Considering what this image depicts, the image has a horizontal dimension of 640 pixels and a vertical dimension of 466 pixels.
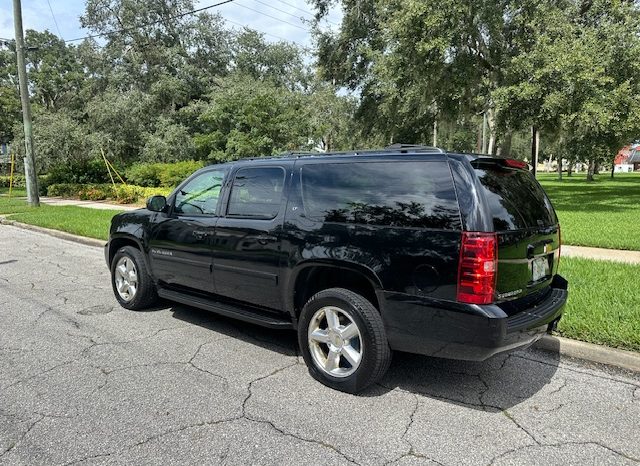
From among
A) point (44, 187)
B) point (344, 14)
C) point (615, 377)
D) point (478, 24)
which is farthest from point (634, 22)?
point (44, 187)

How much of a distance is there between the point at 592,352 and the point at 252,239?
121 inches

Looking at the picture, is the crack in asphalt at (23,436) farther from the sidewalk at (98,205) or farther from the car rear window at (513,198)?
the sidewalk at (98,205)

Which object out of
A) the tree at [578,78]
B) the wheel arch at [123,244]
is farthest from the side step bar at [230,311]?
the tree at [578,78]

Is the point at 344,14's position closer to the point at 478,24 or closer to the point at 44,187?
the point at 478,24

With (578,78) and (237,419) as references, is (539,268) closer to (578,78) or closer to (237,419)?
(237,419)

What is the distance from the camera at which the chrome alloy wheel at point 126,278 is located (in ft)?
18.4

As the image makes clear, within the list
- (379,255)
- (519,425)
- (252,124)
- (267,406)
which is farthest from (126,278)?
(252,124)

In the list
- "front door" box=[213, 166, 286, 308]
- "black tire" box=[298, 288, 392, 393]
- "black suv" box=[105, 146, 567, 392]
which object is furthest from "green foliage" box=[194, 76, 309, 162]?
"black tire" box=[298, 288, 392, 393]

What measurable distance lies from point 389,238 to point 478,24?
15.5m

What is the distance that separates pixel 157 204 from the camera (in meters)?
5.18

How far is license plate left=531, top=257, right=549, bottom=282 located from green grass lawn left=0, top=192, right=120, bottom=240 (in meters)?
9.48

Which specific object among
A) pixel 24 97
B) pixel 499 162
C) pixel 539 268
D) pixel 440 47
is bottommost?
pixel 539 268

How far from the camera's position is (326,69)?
82.4 ft

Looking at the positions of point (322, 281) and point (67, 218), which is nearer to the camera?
point (322, 281)
